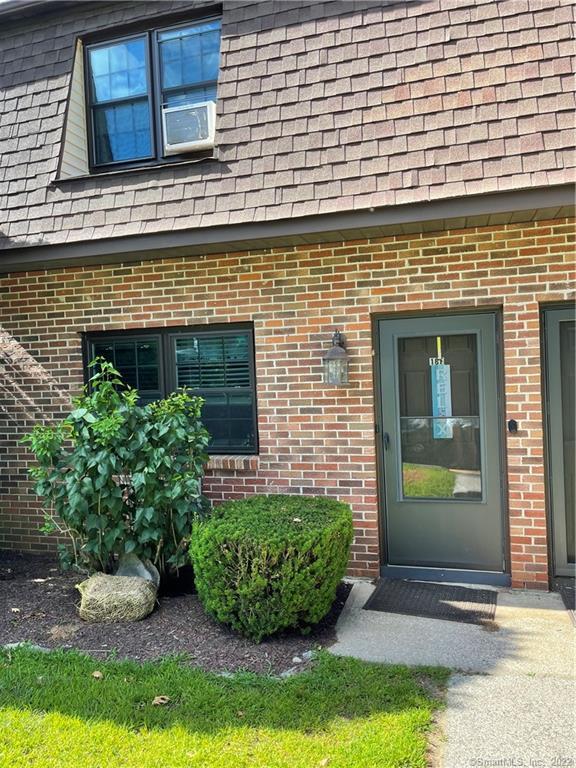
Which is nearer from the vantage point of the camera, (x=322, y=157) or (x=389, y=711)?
(x=389, y=711)

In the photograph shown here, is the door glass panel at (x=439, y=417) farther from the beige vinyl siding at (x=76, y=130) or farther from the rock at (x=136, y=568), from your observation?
the beige vinyl siding at (x=76, y=130)

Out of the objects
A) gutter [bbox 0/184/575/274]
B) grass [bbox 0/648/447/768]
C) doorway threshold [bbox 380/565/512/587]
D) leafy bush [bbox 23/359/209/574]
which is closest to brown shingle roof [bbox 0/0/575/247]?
gutter [bbox 0/184/575/274]

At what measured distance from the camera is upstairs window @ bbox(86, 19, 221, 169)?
5500 mm

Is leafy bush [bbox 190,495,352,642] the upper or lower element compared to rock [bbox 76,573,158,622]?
upper

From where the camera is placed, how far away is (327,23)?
199 inches

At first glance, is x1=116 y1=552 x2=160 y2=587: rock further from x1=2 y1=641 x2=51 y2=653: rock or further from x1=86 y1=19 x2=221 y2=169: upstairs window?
x1=86 y1=19 x2=221 y2=169: upstairs window

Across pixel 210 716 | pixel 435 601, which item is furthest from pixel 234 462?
pixel 210 716

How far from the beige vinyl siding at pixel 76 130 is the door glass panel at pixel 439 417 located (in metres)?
3.46

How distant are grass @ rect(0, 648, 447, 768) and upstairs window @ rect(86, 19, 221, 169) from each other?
4.22 m

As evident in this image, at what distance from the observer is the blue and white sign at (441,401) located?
16.5 feet

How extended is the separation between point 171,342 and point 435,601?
3.14 meters

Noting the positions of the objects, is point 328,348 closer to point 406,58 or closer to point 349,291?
point 349,291

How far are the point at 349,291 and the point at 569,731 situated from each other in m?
3.32

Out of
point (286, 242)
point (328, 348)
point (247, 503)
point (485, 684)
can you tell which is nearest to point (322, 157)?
point (286, 242)
